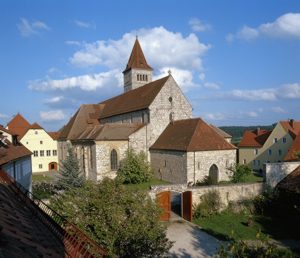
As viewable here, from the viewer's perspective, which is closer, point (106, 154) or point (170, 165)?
point (170, 165)

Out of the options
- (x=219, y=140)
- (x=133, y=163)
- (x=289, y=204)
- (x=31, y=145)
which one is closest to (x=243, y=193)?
(x=289, y=204)

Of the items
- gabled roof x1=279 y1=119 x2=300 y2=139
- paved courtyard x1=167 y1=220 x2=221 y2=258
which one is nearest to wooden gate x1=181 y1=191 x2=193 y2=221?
paved courtyard x1=167 y1=220 x2=221 y2=258

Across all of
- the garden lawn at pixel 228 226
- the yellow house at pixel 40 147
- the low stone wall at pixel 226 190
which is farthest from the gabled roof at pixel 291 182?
the yellow house at pixel 40 147

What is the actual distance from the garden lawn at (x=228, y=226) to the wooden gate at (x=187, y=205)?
611 mm

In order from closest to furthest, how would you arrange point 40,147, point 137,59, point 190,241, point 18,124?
1. point 190,241
2. point 40,147
3. point 137,59
4. point 18,124

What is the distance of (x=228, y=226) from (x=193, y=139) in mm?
10705

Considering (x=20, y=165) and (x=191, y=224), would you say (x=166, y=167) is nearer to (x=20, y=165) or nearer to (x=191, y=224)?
(x=191, y=224)

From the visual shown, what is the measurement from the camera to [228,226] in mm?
20453

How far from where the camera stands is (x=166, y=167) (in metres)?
32.4

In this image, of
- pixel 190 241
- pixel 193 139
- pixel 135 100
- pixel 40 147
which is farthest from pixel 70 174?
pixel 40 147

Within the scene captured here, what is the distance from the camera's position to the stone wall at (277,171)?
24391 mm

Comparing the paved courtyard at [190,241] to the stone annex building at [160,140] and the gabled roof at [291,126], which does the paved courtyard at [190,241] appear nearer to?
the stone annex building at [160,140]

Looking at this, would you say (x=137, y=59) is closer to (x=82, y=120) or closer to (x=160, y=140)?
(x=82, y=120)

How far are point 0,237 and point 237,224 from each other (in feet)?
66.1
